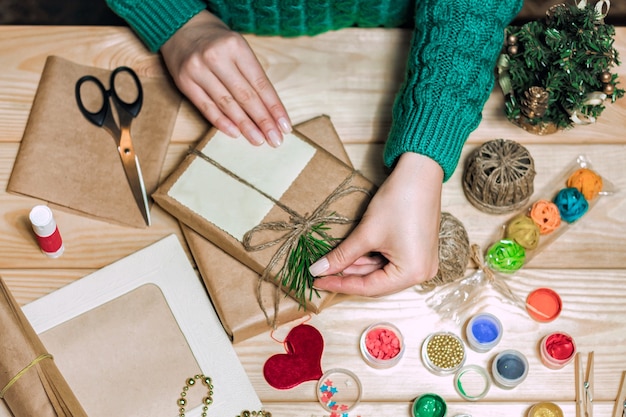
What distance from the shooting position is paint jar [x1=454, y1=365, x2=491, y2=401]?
1.04m

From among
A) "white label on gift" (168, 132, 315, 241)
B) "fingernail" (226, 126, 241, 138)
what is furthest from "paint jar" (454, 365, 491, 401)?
"fingernail" (226, 126, 241, 138)

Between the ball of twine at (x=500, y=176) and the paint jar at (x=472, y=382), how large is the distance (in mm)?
249

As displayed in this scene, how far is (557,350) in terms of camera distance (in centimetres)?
104

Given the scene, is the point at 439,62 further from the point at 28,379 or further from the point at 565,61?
the point at 28,379

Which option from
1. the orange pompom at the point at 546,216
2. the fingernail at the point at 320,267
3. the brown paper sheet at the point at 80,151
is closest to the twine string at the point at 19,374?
the brown paper sheet at the point at 80,151

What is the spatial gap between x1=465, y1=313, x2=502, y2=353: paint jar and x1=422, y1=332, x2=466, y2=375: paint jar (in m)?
0.02

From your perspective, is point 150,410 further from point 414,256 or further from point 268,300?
point 414,256

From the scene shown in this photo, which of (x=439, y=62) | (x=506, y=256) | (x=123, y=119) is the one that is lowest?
(x=506, y=256)

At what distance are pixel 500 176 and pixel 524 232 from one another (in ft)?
0.31

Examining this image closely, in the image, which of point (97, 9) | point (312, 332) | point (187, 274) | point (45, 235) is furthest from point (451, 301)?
point (97, 9)

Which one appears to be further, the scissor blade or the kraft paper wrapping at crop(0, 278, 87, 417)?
the scissor blade

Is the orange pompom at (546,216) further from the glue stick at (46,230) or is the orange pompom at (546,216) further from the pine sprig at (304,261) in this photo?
the glue stick at (46,230)

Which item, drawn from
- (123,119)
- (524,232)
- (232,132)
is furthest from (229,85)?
(524,232)

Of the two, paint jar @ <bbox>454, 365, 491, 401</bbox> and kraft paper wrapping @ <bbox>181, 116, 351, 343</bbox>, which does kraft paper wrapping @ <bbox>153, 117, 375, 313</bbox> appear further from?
paint jar @ <bbox>454, 365, 491, 401</bbox>
